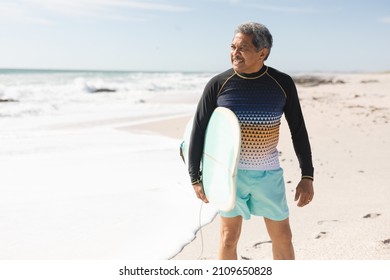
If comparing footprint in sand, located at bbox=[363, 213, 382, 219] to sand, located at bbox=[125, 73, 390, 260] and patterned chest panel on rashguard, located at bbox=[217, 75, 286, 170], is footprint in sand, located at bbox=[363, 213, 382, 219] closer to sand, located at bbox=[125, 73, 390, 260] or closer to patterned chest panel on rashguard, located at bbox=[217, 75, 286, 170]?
sand, located at bbox=[125, 73, 390, 260]

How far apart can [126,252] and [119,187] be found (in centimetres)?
177

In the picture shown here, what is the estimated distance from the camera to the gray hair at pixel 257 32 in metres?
2.29

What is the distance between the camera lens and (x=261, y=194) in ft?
7.93

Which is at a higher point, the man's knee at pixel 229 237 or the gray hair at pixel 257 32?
the gray hair at pixel 257 32

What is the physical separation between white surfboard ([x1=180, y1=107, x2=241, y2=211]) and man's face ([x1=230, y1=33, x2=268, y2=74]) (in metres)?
0.24

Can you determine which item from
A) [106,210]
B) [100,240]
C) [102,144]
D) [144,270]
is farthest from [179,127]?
[144,270]

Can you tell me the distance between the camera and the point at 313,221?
4090 mm

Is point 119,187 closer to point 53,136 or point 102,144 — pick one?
point 102,144

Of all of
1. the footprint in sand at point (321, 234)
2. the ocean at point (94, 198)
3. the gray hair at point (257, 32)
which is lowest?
the ocean at point (94, 198)

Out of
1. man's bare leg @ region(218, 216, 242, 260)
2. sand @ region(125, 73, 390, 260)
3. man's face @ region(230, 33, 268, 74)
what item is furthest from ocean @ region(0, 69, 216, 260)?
man's face @ region(230, 33, 268, 74)

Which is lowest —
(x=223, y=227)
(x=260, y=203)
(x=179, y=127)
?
(x=179, y=127)

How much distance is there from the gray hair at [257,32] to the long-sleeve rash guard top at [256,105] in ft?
0.46

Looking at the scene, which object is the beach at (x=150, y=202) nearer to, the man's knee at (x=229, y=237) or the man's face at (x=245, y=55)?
the man's knee at (x=229, y=237)

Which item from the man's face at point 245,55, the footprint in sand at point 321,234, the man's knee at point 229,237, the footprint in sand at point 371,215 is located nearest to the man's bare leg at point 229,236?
the man's knee at point 229,237
